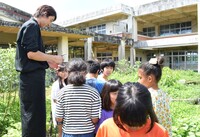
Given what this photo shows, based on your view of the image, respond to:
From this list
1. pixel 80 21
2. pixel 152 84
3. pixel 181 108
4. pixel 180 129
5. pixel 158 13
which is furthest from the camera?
pixel 80 21

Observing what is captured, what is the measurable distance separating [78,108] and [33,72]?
593 mm

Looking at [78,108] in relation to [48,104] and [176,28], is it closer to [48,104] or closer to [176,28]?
[48,104]

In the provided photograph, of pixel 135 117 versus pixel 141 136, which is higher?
pixel 135 117

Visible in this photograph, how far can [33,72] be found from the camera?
279 cm

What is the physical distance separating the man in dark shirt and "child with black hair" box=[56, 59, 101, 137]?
22 cm

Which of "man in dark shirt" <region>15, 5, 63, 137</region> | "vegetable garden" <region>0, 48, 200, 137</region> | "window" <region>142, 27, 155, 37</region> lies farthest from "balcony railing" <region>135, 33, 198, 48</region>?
"man in dark shirt" <region>15, 5, 63, 137</region>

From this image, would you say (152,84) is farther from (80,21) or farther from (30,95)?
(80,21)

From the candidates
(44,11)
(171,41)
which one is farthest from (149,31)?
(44,11)

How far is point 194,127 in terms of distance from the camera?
3.70 meters

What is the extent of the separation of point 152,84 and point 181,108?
5092 millimetres

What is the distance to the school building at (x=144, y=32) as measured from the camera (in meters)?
19.8

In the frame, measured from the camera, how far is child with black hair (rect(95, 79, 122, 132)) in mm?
2805

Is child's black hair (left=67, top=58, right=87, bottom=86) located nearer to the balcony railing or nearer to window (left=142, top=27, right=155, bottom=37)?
the balcony railing

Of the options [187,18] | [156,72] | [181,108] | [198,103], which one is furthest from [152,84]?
[187,18]
